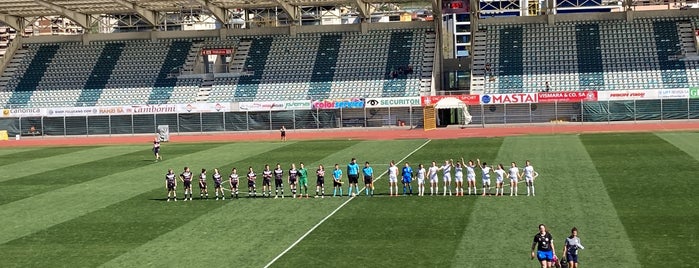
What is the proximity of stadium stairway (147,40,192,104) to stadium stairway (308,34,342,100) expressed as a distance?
487 inches

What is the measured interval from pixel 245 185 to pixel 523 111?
36.6 m

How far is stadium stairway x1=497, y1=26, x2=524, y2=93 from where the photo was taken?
75250 mm

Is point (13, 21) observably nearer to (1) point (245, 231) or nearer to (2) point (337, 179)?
(2) point (337, 179)

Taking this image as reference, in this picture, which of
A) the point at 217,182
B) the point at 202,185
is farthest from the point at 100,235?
the point at 202,185

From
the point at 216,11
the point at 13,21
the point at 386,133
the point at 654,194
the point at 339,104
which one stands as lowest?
the point at 654,194

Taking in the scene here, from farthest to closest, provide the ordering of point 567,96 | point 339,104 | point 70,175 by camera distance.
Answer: point 339,104
point 567,96
point 70,175

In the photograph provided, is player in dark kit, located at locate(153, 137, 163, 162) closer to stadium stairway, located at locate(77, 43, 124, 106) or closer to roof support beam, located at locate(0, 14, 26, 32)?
stadium stairway, located at locate(77, 43, 124, 106)

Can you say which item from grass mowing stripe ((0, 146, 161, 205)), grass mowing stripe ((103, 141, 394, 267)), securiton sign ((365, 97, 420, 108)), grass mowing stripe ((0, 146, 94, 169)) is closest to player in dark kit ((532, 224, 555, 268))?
grass mowing stripe ((103, 141, 394, 267))

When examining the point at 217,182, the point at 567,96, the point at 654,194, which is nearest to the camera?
the point at 654,194

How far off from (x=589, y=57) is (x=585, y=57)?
0.33 m

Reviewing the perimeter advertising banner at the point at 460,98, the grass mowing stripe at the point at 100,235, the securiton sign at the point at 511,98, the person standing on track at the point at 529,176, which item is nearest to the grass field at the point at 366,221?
the grass mowing stripe at the point at 100,235

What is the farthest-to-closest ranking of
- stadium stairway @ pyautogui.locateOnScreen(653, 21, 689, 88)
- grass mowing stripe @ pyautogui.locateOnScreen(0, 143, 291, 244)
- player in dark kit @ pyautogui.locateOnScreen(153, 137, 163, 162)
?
stadium stairway @ pyautogui.locateOnScreen(653, 21, 689, 88) → player in dark kit @ pyautogui.locateOnScreen(153, 137, 163, 162) → grass mowing stripe @ pyautogui.locateOnScreen(0, 143, 291, 244)

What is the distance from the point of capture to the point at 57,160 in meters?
54.4

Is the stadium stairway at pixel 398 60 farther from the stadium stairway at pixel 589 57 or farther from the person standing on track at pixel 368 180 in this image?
the person standing on track at pixel 368 180
